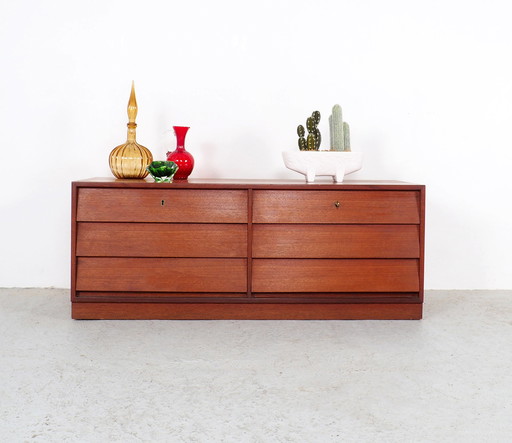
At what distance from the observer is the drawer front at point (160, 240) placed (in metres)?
3.21

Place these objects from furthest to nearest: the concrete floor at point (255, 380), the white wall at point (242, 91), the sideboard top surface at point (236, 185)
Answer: the white wall at point (242, 91) → the sideboard top surface at point (236, 185) → the concrete floor at point (255, 380)

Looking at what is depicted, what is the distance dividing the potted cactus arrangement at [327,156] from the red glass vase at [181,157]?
0.50m

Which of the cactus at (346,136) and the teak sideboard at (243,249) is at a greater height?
the cactus at (346,136)

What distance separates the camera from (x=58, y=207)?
12.8 feet

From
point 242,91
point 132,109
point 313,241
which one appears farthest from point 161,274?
point 242,91

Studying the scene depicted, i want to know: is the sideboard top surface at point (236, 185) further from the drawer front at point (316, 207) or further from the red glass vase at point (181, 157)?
the red glass vase at point (181, 157)

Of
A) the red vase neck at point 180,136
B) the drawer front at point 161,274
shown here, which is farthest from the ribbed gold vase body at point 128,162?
the drawer front at point 161,274

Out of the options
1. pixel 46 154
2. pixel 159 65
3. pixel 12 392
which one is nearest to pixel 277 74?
pixel 159 65

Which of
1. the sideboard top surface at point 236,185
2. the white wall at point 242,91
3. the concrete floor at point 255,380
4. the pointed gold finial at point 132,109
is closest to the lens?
the concrete floor at point 255,380

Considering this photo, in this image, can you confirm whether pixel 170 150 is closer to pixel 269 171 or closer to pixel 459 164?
pixel 269 171

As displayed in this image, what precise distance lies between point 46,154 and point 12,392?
6.45 ft

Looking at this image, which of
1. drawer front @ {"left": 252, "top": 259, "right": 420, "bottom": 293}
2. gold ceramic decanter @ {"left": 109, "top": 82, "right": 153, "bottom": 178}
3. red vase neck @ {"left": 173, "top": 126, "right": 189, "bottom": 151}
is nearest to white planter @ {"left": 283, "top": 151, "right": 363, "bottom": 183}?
drawer front @ {"left": 252, "top": 259, "right": 420, "bottom": 293}

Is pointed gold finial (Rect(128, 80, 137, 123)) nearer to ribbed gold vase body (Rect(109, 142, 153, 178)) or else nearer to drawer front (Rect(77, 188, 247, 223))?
ribbed gold vase body (Rect(109, 142, 153, 178))

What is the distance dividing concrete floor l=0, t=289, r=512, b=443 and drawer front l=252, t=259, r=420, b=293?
0.56 ft
